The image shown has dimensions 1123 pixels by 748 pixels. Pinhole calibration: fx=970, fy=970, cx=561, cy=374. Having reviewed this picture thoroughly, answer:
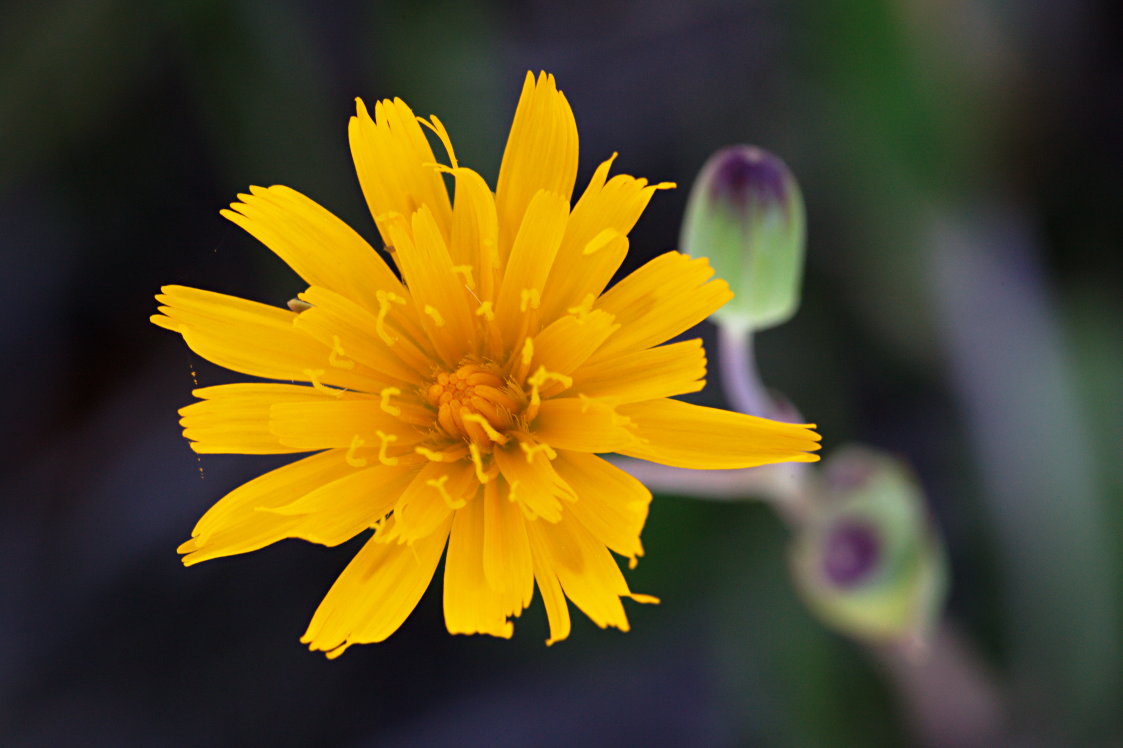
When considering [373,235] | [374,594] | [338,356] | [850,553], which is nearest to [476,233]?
[338,356]

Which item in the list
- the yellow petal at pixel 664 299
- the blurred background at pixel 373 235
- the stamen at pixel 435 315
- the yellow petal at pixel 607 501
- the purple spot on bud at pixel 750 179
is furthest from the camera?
the blurred background at pixel 373 235

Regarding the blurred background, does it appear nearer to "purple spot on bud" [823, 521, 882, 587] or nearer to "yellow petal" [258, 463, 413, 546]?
"purple spot on bud" [823, 521, 882, 587]

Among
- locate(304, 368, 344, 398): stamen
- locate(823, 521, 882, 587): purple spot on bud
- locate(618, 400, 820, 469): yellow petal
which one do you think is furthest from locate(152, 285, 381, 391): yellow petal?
locate(823, 521, 882, 587): purple spot on bud

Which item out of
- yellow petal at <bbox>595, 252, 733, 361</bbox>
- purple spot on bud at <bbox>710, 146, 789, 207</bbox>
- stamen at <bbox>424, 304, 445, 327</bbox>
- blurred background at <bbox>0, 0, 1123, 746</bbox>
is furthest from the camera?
blurred background at <bbox>0, 0, 1123, 746</bbox>

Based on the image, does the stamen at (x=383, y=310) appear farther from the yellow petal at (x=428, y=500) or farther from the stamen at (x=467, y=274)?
the yellow petal at (x=428, y=500)

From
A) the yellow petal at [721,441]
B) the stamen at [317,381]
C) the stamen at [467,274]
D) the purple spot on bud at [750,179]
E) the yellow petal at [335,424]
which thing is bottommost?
the yellow petal at [721,441]

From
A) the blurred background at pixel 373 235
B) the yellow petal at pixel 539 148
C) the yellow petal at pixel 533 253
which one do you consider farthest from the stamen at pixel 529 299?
the blurred background at pixel 373 235

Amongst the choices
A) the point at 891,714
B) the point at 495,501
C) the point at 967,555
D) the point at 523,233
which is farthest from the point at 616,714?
the point at 523,233
